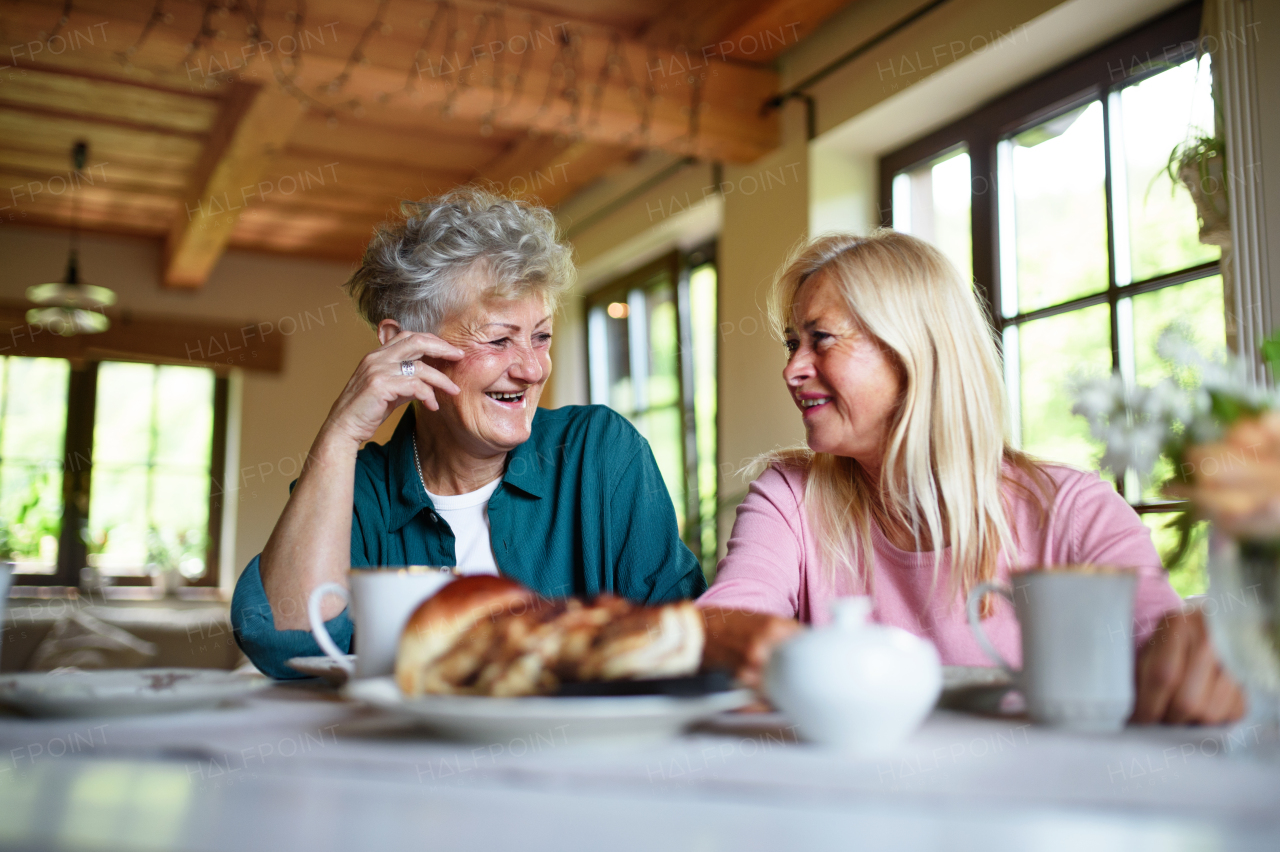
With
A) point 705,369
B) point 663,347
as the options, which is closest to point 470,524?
point 705,369

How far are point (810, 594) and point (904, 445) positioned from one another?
0.79 feet

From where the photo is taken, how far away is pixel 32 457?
6074 mm

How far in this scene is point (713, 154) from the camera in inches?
154

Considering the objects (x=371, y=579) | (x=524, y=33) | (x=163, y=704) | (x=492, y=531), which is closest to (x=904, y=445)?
(x=492, y=531)

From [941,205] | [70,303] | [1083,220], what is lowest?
[1083,220]

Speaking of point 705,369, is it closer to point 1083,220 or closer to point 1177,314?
point 1083,220

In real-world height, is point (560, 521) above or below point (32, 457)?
below

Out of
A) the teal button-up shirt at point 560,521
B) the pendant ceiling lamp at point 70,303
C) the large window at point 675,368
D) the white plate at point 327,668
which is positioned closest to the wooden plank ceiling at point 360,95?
the pendant ceiling lamp at point 70,303

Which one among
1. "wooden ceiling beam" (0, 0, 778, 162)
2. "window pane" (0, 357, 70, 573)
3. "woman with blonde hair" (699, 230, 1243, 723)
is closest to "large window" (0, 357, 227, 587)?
"window pane" (0, 357, 70, 573)

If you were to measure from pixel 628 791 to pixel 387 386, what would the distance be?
1.10m

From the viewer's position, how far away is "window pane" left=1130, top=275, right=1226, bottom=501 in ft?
8.21

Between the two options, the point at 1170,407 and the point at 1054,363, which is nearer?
the point at 1170,407

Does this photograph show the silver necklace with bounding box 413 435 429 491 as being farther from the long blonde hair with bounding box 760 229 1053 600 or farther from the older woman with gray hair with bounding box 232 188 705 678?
the long blonde hair with bounding box 760 229 1053 600

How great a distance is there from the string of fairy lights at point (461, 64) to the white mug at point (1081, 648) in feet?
10.2
